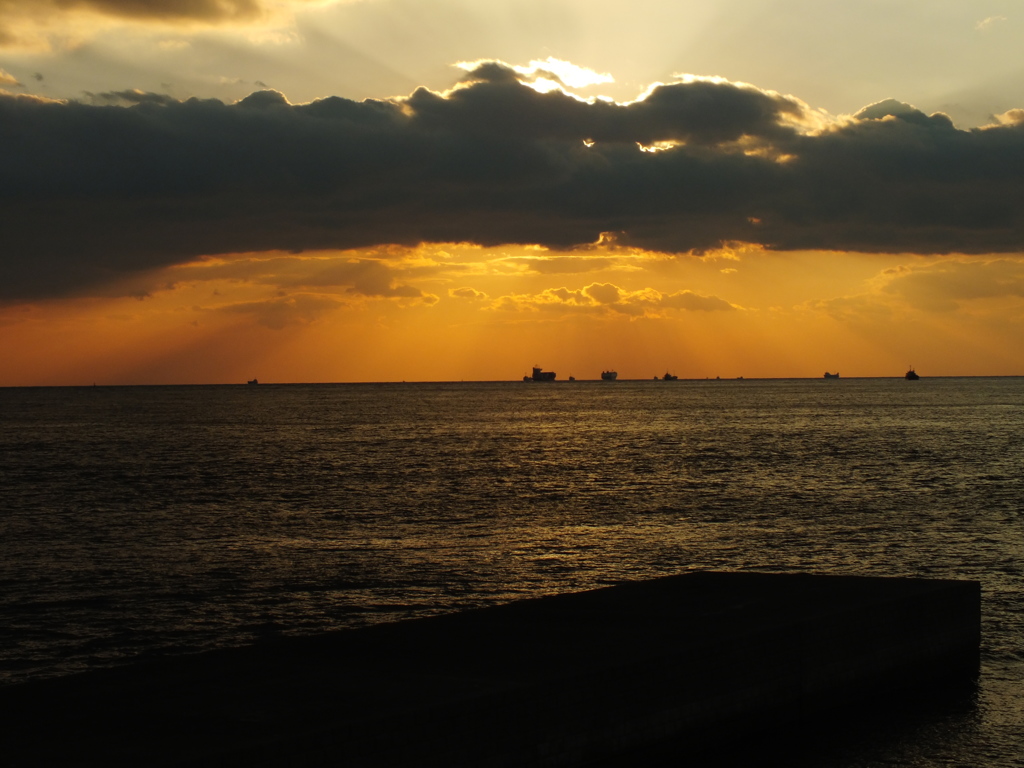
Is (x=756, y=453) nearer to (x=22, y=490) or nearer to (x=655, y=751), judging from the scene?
(x=22, y=490)

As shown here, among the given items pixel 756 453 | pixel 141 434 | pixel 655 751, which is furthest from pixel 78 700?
pixel 141 434

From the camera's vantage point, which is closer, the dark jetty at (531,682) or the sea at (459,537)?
the dark jetty at (531,682)

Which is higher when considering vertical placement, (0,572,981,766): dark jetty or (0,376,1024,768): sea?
(0,572,981,766): dark jetty

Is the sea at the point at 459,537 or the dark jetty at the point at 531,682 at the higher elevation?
the dark jetty at the point at 531,682

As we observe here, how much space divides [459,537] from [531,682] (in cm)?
2258

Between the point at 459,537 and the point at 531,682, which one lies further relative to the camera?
the point at 459,537

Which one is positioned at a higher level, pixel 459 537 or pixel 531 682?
pixel 531 682

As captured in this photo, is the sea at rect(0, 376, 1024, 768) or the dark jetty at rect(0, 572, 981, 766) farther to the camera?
the sea at rect(0, 376, 1024, 768)

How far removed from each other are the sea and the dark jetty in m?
1.10

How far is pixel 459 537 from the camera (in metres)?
33.0

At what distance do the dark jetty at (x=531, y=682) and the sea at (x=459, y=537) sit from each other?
110cm

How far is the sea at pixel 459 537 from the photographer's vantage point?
1917 centimetres

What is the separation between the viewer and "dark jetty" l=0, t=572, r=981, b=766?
365 inches

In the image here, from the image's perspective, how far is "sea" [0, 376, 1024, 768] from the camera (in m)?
19.2
